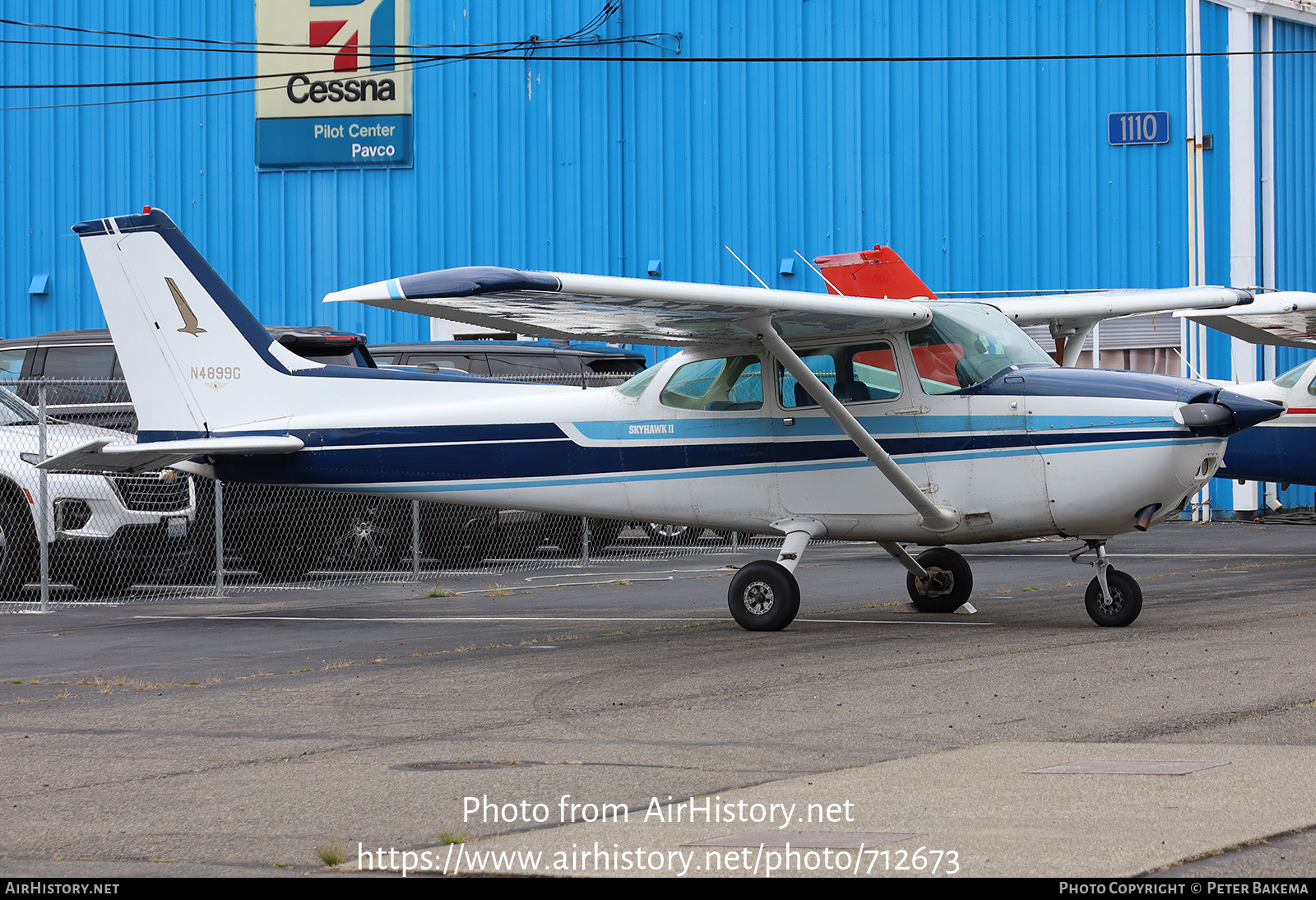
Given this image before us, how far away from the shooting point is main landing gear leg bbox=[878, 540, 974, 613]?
11281mm

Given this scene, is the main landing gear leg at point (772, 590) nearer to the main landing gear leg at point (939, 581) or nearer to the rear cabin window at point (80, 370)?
the main landing gear leg at point (939, 581)

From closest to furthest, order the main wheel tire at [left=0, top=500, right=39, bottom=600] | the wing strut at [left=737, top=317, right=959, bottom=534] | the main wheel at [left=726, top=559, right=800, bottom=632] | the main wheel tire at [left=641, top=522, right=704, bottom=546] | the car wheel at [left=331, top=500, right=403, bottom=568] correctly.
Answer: the wing strut at [left=737, top=317, right=959, bottom=534] → the main wheel at [left=726, top=559, right=800, bottom=632] → the main wheel tire at [left=0, top=500, right=39, bottom=600] → the car wheel at [left=331, top=500, right=403, bottom=568] → the main wheel tire at [left=641, top=522, right=704, bottom=546]

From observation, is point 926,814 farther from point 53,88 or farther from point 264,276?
point 53,88

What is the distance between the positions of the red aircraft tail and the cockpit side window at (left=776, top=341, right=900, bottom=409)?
9.79 metres

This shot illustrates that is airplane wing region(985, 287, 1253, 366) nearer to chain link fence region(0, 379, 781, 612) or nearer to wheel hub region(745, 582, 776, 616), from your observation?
wheel hub region(745, 582, 776, 616)

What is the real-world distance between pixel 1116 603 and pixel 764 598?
2.28 metres

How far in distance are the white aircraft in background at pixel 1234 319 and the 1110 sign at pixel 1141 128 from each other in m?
5.55

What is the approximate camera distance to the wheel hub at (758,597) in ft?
33.7

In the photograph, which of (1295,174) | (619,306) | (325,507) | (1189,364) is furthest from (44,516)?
(1295,174)

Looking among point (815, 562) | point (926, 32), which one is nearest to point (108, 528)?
point (815, 562)

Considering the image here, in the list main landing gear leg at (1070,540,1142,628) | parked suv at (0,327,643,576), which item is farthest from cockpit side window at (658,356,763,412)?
parked suv at (0,327,643,576)

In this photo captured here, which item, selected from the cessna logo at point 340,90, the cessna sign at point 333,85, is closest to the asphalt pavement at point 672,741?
the cessna sign at point 333,85

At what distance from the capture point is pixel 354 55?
26578 mm

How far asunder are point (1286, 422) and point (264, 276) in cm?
1779
